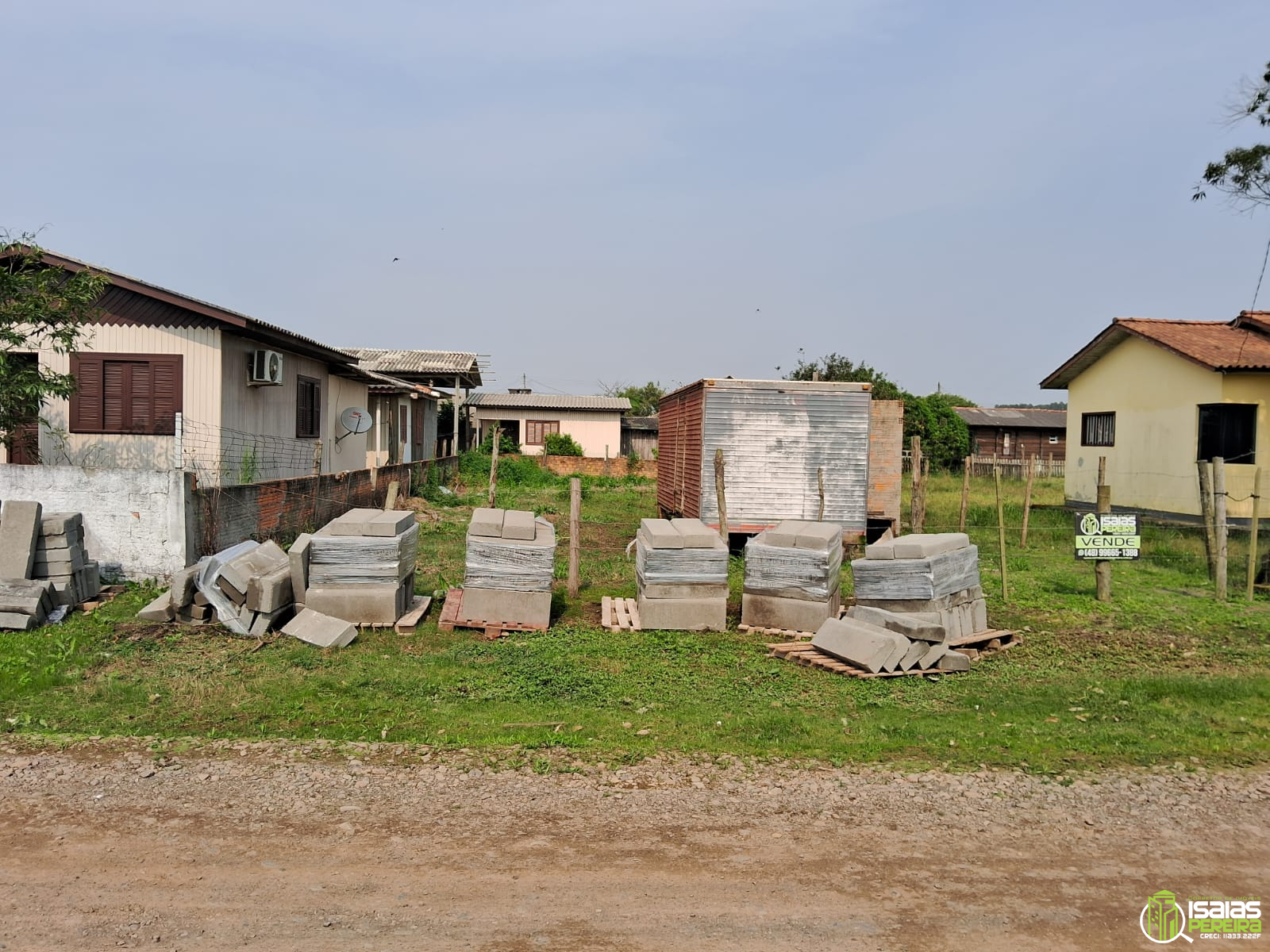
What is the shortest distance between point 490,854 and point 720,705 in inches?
114

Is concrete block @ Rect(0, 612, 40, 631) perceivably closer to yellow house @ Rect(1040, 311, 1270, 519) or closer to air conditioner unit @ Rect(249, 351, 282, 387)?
air conditioner unit @ Rect(249, 351, 282, 387)

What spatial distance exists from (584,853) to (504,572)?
4.79 meters

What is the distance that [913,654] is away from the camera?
7895 millimetres

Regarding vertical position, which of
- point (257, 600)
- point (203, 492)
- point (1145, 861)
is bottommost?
point (1145, 861)

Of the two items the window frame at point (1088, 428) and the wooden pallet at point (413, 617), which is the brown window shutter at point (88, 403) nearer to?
the wooden pallet at point (413, 617)

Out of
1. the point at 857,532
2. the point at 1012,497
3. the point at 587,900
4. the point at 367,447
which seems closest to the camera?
the point at 587,900

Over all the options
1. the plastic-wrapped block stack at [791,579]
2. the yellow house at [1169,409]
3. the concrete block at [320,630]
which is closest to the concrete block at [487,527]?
the concrete block at [320,630]

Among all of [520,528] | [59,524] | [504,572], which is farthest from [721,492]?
[59,524]

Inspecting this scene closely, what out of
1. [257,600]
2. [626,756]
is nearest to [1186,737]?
[626,756]

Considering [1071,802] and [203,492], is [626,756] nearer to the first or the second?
[1071,802]

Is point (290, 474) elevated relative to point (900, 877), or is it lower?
elevated

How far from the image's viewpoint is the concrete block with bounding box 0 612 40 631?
834cm

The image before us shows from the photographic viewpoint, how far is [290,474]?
16.3m

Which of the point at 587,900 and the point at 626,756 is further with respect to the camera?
the point at 626,756
